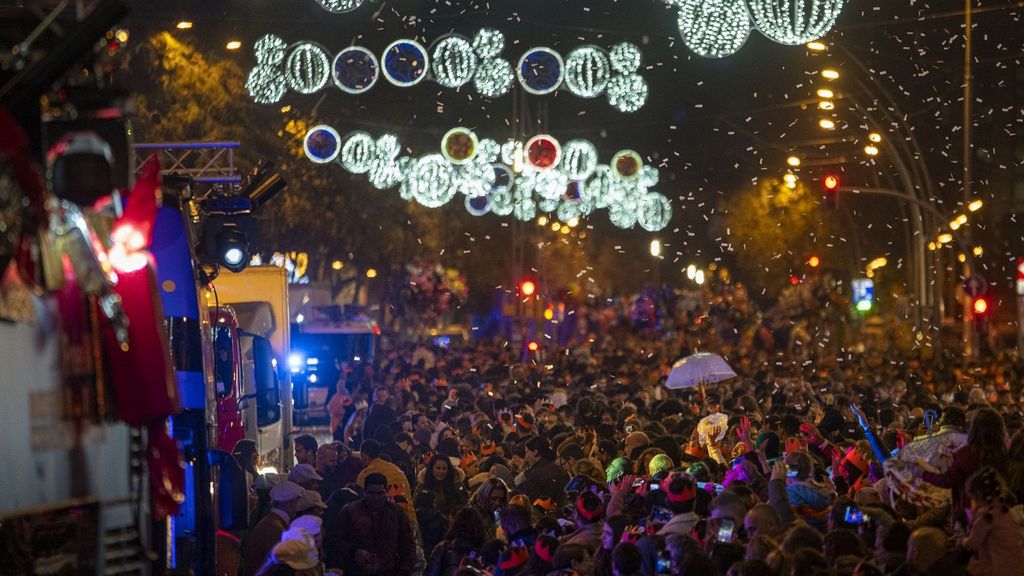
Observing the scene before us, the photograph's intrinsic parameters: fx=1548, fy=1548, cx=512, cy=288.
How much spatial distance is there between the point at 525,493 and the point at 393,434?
374 cm

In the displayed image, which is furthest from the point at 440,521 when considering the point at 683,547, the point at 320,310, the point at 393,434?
the point at 320,310

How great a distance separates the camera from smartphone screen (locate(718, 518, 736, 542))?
349 inches

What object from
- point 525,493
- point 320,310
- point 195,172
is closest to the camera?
point 525,493

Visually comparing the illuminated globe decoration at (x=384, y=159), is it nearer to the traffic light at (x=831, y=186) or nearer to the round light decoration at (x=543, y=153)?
the round light decoration at (x=543, y=153)

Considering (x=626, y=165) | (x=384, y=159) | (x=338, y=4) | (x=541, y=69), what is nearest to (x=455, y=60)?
(x=541, y=69)

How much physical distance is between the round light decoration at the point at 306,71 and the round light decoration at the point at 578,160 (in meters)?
10.7

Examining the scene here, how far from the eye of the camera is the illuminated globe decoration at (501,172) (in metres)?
24.5

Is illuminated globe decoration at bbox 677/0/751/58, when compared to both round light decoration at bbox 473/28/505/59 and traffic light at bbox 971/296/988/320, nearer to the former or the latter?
round light decoration at bbox 473/28/505/59

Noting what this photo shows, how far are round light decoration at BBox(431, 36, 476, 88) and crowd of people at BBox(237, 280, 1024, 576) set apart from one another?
4116 mm

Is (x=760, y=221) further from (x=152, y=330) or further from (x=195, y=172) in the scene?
(x=152, y=330)

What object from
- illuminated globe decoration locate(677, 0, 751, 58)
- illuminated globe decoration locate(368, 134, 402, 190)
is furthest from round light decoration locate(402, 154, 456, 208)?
illuminated globe decoration locate(677, 0, 751, 58)

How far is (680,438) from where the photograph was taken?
1477 cm

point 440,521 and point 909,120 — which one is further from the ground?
point 909,120

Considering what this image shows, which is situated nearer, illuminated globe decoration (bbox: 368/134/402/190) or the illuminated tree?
illuminated globe decoration (bbox: 368/134/402/190)
